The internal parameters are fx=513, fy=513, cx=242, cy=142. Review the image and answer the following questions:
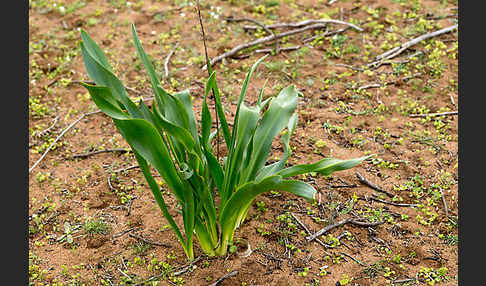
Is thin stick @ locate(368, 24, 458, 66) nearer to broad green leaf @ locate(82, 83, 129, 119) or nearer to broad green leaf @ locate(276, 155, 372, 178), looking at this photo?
broad green leaf @ locate(276, 155, 372, 178)

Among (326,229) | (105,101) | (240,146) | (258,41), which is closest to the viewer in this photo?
(105,101)

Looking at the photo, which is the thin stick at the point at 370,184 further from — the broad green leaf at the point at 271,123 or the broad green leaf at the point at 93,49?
the broad green leaf at the point at 93,49

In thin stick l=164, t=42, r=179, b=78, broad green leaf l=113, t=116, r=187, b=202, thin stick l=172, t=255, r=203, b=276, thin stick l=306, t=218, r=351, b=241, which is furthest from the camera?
thin stick l=164, t=42, r=179, b=78

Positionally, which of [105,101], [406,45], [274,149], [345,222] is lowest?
[345,222]

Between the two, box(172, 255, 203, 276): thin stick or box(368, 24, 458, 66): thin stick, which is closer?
box(172, 255, 203, 276): thin stick

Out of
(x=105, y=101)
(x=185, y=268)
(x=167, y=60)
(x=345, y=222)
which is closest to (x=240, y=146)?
(x=105, y=101)

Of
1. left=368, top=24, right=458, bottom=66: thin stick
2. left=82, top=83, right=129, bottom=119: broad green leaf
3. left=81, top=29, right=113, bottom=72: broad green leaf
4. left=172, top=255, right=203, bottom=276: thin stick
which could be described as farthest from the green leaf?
left=368, top=24, right=458, bottom=66: thin stick

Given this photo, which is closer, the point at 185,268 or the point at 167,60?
the point at 185,268

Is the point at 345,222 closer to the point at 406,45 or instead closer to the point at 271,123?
the point at 271,123

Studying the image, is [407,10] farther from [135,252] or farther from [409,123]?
[135,252]

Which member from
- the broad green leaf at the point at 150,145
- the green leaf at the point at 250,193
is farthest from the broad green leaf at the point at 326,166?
the broad green leaf at the point at 150,145

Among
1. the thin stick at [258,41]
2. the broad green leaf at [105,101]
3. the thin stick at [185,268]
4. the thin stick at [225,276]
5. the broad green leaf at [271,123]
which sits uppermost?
the broad green leaf at [105,101]

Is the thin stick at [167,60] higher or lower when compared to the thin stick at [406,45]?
higher

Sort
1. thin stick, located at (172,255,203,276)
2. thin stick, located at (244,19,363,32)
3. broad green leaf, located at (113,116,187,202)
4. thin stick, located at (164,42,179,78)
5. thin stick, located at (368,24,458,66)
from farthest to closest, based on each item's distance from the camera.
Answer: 1. thin stick, located at (244,19,363,32)
2. thin stick, located at (368,24,458,66)
3. thin stick, located at (164,42,179,78)
4. thin stick, located at (172,255,203,276)
5. broad green leaf, located at (113,116,187,202)
